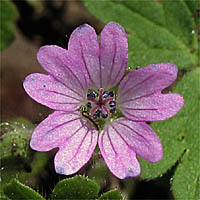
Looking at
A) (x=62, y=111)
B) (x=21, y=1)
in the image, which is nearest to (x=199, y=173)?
(x=62, y=111)

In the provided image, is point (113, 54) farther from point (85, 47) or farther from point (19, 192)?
point (19, 192)

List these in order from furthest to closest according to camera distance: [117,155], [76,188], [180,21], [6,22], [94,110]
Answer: [6,22] → [180,21] → [94,110] → [76,188] → [117,155]

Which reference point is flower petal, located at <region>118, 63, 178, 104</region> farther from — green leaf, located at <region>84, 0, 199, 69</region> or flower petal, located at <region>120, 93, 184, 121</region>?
green leaf, located at <region>84, 0, 199, 69</region>

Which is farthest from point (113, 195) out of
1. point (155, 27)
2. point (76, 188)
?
point (155, 27)

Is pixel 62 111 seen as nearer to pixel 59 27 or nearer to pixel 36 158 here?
Result: pixel 36 158

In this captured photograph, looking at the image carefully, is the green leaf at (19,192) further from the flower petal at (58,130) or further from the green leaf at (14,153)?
the green leaf at (14,153)

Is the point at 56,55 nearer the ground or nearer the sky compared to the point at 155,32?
nearer the ground
